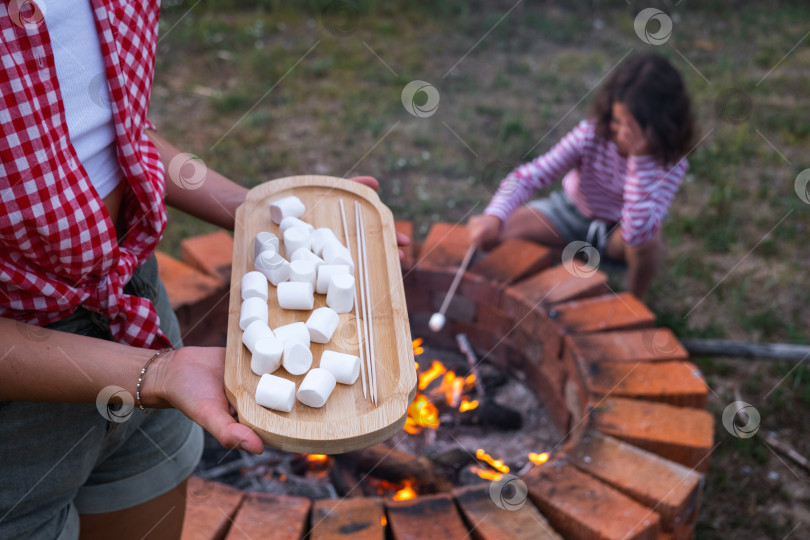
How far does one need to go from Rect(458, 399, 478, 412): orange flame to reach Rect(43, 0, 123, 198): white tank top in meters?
1.44

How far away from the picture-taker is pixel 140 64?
1232 millimetres

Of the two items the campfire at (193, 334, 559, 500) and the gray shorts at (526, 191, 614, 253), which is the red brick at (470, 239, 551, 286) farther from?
the gray shorts at (526, 191, 614, 253)

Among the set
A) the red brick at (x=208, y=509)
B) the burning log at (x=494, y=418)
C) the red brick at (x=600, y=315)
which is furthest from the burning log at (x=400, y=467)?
the red brick at (x=600, y=315)

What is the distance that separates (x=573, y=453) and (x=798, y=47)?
4477 mm

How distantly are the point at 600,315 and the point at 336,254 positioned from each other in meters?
1.15

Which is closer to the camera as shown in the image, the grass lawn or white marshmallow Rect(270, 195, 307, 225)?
white marshmallow Rect(270, 195, 307, 225)

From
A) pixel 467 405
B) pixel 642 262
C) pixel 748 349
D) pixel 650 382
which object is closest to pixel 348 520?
pixel 467 405

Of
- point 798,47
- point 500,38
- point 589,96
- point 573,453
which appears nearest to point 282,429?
point 573,453

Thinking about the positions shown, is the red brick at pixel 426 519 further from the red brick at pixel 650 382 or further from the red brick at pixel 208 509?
the red brick at pixel 650 382

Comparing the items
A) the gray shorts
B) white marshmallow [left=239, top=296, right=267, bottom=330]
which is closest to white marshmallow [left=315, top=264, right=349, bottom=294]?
white marshmallow [left=239, top=296, right=267, bottom=330]

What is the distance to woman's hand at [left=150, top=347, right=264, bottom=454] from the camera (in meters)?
1.11

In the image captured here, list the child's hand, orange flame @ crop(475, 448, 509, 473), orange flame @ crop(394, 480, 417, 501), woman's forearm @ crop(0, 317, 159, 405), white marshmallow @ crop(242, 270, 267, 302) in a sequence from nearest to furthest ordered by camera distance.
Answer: woman's forearm @ crop(0, 317, 159, 405), white marshmallow @ crop(242, 270, 267, 302), orange flame @ crop(394, 480, 417, 501), orange flame @ crop(475, 448, 509, 473), the child's hand

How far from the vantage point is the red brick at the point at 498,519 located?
163 centimetres

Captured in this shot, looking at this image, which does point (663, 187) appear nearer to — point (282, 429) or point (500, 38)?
point (282, 429)
